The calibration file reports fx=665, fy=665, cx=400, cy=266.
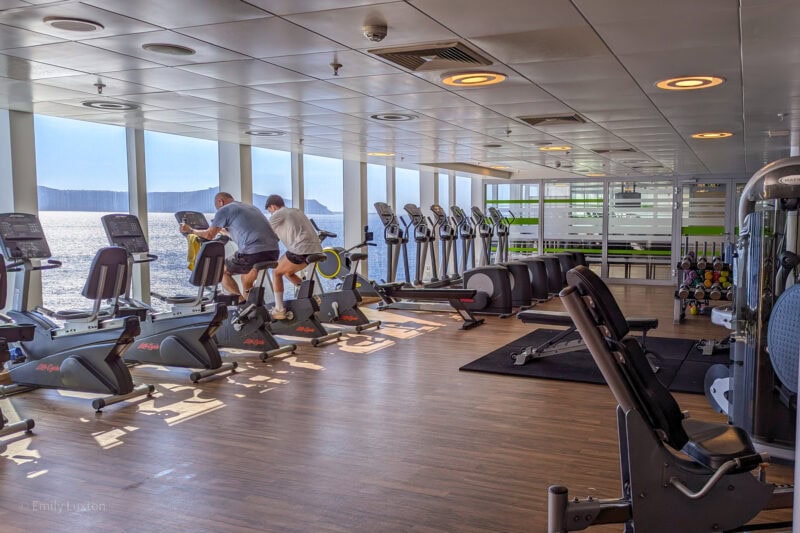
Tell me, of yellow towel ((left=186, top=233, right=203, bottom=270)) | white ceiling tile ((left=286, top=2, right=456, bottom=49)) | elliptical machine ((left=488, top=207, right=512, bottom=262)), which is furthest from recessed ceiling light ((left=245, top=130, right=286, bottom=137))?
elliptical machine ((left=488, top=207, right=512, bottom=262))

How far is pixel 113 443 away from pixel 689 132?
6.64 meters

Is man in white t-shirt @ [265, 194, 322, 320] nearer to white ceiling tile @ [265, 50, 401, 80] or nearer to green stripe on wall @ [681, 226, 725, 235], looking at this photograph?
white ceiling tile @ [265, 50, 401, 80]

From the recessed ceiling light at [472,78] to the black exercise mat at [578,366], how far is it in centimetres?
231

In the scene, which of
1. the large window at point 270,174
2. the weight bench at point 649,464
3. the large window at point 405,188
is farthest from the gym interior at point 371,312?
the large window at point 405,188

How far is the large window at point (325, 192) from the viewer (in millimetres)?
10562

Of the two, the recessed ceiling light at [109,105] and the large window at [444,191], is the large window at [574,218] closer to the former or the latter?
the large window at [444,191]

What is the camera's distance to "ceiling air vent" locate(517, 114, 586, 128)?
661cm

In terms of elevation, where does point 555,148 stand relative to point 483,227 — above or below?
above

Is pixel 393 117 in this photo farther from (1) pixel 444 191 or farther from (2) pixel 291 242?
(1) pixel 444 191

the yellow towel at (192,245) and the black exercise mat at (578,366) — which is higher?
the yellow towel at (192,245)

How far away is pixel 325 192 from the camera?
11000mm

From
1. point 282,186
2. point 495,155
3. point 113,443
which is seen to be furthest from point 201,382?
point 495,155

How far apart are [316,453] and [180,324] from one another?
255 cm

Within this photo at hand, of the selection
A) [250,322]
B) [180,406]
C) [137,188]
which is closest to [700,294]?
[250,322]
